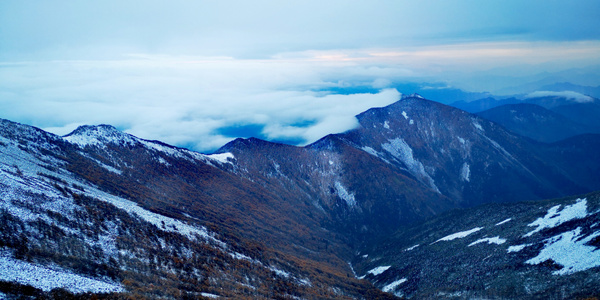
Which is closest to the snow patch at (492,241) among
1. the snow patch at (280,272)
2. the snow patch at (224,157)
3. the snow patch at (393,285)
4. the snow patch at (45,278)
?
the snow patch at (393,285)

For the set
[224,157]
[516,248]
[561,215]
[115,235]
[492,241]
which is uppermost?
[224,157]

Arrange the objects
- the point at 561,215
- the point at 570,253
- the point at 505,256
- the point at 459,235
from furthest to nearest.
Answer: the point at 459,235
the point at 561,215
the point at 505,256
the point at 570,253

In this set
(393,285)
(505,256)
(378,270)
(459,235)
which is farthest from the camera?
(378,270)

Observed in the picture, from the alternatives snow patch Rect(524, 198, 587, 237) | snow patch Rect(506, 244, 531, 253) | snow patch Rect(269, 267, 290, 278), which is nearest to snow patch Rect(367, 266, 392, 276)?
snow patch Rect(506, 244, 531, 253)

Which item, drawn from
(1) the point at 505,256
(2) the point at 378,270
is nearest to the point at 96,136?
(2) the point at 378,270

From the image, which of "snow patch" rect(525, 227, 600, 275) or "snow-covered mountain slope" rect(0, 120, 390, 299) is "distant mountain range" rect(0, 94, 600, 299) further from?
"snow patch" rect(525, 227, 600, 275)

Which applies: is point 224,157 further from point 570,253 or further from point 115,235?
point 570,253

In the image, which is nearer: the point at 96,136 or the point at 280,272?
the point at 280,272

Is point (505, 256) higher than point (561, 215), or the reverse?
point (561, 215)
